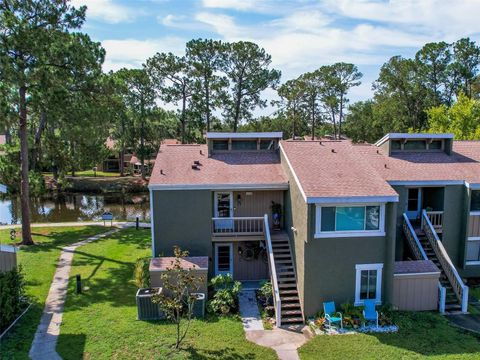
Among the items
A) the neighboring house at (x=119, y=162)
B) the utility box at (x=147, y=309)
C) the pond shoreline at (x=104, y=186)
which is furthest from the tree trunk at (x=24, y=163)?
the neighboring house at (x=119, y=162)

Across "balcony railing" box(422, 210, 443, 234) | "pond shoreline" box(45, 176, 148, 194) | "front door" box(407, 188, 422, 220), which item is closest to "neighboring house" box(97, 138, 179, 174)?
"pond shoreline" box(45, 176, 148, 194)

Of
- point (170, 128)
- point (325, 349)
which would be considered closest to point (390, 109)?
point (170, 128)

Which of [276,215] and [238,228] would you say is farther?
[276,215]

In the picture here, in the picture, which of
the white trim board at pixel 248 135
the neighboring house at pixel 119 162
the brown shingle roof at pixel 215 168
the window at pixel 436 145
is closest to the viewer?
the brown shingle roof at pixel 215 168

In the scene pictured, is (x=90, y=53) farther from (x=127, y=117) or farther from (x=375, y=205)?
(x=127, y=117)

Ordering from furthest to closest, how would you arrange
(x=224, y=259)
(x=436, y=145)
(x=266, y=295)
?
(x=436, y=145)
(x=224, y=259)
(x=266, y=295)

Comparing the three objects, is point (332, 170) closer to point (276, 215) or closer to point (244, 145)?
point (276, 215)

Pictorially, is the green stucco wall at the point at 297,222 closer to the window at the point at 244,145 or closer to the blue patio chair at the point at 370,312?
the blue patio chair at the point at 370,312

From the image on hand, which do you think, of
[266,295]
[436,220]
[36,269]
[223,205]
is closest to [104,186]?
[36,269]
